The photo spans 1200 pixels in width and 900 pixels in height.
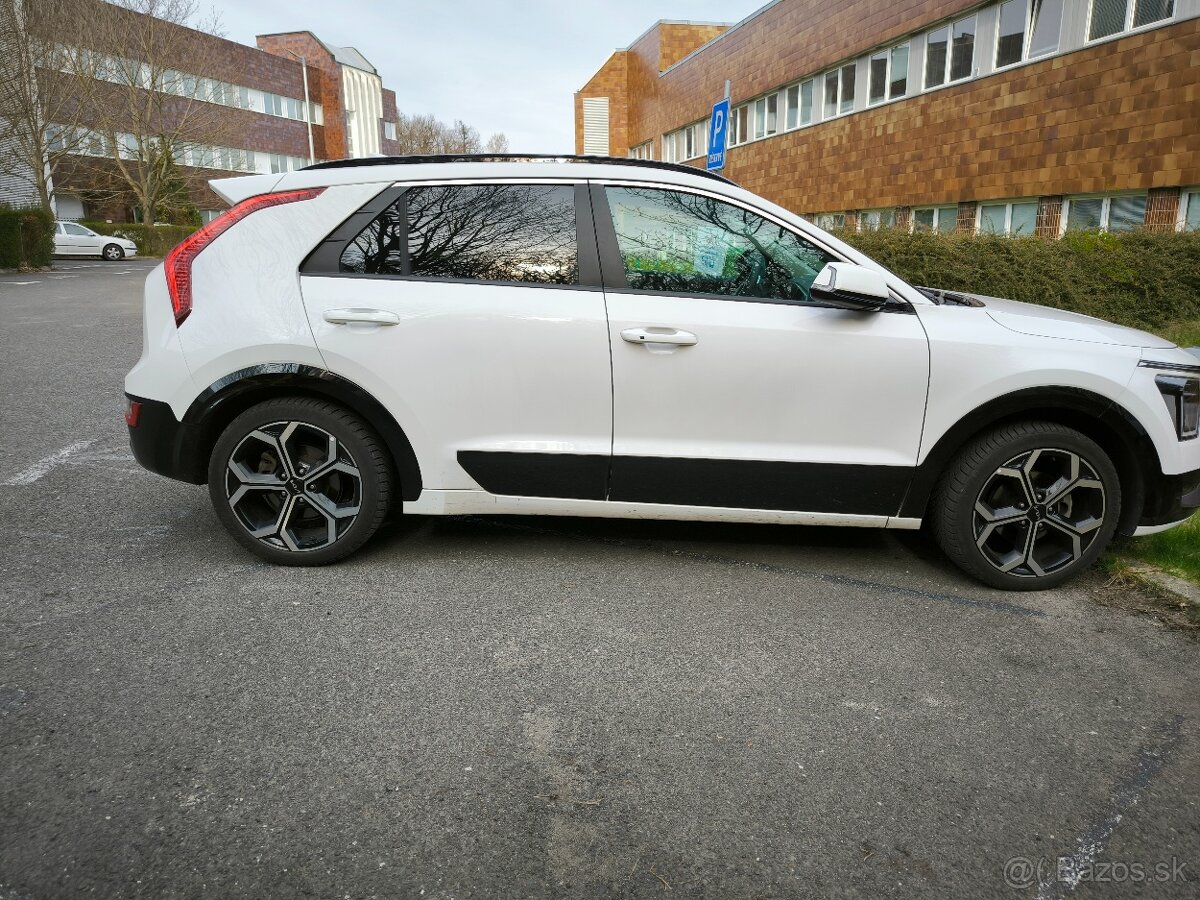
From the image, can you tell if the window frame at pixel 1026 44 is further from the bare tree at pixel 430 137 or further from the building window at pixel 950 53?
the bare tree at pixel 430 137

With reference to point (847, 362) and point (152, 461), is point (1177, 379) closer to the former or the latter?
point (847, 362)

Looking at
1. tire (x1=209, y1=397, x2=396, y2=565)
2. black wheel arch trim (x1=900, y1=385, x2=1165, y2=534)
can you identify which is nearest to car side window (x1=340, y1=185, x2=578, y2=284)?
tire (x1=209, y1=397, x2=396, y2=565)

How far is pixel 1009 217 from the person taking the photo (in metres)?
17.0

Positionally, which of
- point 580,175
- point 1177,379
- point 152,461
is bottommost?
point 152,461

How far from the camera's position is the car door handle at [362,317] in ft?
11.8

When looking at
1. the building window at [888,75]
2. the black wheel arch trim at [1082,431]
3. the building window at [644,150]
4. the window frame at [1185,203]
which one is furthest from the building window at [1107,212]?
the building window at [644,150]

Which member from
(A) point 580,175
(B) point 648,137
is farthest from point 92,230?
(A) point 580,175

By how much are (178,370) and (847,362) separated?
9.21ft

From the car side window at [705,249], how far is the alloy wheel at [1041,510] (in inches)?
46.4

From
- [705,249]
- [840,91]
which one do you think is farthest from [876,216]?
[705,249]

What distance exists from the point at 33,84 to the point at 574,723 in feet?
106

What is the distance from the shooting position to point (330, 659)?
9.91 feet

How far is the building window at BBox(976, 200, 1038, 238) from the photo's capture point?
1636 centimetres

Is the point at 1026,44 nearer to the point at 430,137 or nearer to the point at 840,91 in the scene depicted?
the point at 840,91
